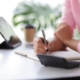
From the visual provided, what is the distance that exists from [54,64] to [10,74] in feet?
0.52

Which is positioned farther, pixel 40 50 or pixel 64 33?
pixel 64 33

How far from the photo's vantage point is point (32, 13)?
206 centimetres

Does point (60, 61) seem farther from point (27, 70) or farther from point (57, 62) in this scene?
point (27, 70)

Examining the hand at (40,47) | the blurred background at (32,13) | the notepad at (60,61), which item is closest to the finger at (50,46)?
the hand at (40,47)

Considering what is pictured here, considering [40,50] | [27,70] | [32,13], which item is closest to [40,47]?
[40,50]

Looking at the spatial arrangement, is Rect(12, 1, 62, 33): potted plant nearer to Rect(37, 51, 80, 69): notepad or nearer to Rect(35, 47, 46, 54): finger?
Rect(35, 47, 46, 54): finger

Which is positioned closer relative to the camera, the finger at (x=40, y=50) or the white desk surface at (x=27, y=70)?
the white desk surface at (x=27, y=70)

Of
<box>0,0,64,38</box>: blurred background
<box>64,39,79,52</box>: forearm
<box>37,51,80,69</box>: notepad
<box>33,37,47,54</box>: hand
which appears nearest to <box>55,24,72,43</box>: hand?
<box>64,39,79,52</box>: forearm

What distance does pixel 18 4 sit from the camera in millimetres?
2045

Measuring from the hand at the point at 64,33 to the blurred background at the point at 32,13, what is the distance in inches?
39.5

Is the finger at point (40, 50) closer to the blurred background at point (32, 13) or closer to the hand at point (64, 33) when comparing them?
the hand at point (64, 33)

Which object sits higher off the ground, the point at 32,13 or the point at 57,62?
the point at 57,62

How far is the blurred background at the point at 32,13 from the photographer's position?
2039 millimetres

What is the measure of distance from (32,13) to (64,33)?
43.6 inches
